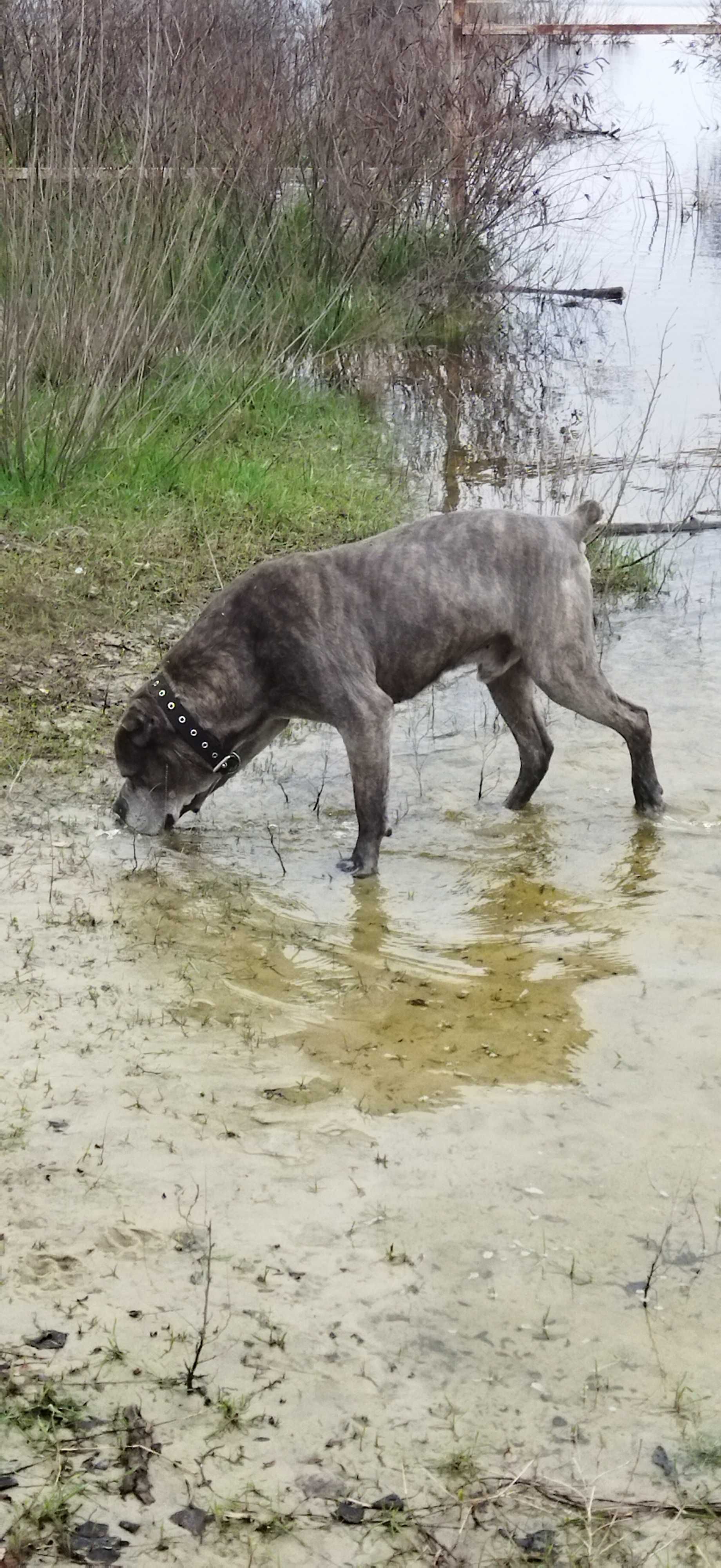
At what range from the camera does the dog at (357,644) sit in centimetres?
602

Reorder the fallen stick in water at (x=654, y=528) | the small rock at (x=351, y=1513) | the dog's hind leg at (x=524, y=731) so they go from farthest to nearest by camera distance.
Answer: the fallen stick in water at (x=654, y=528)
the dog's hind leg at (x=524, y=731)
the small rock at (x=351, y=1513)

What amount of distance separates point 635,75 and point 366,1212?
55.2 metres

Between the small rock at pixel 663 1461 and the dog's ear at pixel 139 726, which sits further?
the dog's ear at pixel 139 726

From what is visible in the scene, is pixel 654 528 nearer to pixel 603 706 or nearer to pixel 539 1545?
pixel 603 706

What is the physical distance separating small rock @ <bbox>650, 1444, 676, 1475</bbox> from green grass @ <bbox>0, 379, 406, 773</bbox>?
14.5ft

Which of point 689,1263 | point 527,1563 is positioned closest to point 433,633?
point 689,1263

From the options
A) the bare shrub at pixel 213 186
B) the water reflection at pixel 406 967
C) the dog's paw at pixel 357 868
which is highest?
the bare shrub at pixel 213 186

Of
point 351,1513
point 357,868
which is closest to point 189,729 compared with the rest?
point 357,868

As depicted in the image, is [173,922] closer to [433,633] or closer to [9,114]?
[433,633]

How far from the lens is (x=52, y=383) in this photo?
1030 centimetres

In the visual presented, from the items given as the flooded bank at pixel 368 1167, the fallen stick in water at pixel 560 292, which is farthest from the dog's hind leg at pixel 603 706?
the fallen stick in water at pixel 560 292

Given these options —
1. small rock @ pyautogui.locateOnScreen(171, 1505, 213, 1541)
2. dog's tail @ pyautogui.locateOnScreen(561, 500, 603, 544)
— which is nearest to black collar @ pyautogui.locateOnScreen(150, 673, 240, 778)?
dog's tail @ pyautogui.locateOnScreen(561, 500, 603, 544)

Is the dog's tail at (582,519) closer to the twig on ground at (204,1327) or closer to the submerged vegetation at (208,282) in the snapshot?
the submerged vegetation at (208,282)

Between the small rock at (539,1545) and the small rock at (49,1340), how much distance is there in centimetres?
101
